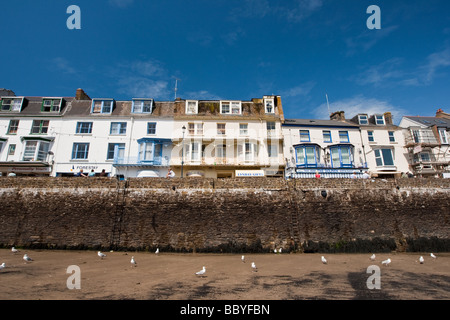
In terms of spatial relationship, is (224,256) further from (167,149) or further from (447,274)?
(167,149)

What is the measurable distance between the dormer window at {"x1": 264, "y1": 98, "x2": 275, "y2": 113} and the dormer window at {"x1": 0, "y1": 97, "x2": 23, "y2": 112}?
26.6m

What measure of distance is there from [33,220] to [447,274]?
22.8 meters

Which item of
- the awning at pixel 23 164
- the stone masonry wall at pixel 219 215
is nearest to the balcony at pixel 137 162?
the stone masonry wall at pixel 219 215

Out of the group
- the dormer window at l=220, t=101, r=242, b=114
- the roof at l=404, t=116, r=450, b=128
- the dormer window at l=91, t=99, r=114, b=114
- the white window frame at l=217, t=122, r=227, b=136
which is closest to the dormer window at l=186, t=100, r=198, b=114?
the dormer window at l=220, t=101, r=242, b=114

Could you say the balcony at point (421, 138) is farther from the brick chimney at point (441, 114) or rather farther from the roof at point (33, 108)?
the roof at point (33, 108)

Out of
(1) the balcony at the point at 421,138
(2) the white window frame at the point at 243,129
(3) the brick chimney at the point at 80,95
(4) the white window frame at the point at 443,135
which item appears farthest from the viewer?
(4) the white window frame at the point at 443,135

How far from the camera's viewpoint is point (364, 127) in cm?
2575

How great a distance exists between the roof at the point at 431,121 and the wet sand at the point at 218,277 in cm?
2242

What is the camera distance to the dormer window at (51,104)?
24.2 metres

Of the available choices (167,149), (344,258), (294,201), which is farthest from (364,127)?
(167,149)

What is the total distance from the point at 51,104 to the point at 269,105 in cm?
2407

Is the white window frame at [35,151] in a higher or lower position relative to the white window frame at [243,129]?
lower

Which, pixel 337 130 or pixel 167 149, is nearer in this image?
pixel 167 149

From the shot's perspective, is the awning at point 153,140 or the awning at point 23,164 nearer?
the awning at point 23,164
